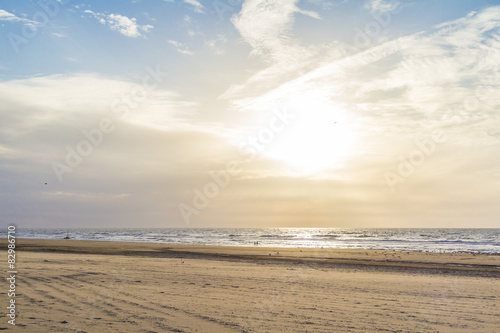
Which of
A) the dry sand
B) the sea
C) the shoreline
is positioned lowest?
the sea

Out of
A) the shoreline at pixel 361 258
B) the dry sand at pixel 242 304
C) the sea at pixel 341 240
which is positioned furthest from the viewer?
the sea at pixel 341 240

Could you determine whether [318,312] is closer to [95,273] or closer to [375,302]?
[375,302]

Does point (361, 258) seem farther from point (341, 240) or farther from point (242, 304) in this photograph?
point (341, 240)

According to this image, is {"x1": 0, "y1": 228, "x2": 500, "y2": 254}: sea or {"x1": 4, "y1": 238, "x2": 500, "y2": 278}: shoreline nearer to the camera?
{"x1": 4, "y1": 238, "x2": 500, "y2": 278}: shoreline

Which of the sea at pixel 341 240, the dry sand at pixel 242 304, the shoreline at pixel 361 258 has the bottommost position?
the sea at pixel 341 240

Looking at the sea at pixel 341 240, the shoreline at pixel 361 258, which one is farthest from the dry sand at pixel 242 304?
the sea at pixel 341 240

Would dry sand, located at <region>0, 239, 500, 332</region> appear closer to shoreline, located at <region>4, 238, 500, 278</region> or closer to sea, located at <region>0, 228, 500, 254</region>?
shoreline, located at <region>4, 238, 500, 278</region>

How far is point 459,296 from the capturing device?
42.3 ft

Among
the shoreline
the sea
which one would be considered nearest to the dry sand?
the shoreline

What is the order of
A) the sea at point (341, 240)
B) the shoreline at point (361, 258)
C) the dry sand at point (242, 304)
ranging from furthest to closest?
the sea at point (341, 240) < the shoreline at point (361, 258) < the dry sand at point (242, 304)

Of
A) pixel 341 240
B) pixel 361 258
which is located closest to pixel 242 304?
pixel 361 258

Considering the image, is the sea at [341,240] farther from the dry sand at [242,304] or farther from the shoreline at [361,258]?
the dry sand at [242,304]

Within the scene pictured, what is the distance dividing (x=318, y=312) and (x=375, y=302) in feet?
9.04

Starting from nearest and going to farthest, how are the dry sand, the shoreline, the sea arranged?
the dry sand
the shoreline
the sea
